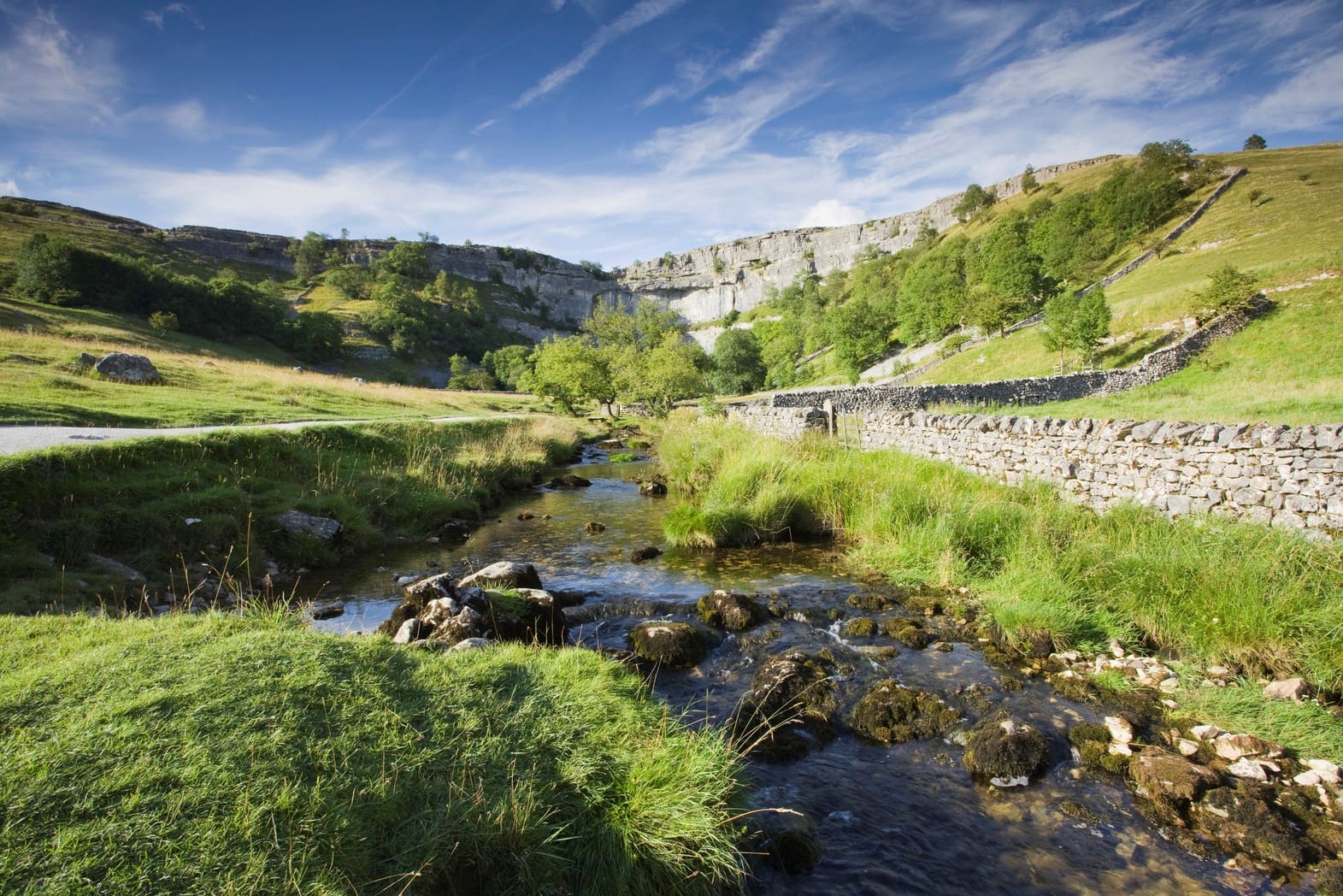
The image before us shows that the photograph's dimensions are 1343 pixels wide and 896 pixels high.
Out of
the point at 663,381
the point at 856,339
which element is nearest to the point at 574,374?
the point at 663,381

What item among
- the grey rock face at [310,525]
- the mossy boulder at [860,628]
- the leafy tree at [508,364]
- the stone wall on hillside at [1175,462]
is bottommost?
the mossy boulder at [860,628]

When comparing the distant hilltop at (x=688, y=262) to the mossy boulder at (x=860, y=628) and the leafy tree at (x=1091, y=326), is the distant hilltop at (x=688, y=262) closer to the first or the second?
the leafy tree at (x=1091, y=326)

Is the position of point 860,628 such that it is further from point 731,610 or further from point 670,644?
point 670,644

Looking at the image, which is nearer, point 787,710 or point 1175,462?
point 787,710

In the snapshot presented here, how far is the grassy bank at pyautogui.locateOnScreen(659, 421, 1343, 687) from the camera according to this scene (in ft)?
18.4

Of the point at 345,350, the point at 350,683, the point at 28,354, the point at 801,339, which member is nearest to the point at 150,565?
the point at 350,683

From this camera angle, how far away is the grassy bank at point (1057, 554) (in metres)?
5.62

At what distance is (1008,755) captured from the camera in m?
4.77

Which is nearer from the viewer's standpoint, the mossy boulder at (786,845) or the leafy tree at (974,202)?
the mossy boulder at (786,845)

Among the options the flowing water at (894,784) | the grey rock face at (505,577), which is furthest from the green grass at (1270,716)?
the grey rock face at (505,577)

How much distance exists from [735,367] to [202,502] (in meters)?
82.1

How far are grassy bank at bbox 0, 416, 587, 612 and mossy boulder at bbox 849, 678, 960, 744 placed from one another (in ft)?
30.0

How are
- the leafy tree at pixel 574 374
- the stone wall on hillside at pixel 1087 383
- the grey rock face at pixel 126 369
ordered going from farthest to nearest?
the leafy tree at pixel 574 374 < the stone wall on hillside at pixel 1087 383 < the grey rock face at pixel 126 369

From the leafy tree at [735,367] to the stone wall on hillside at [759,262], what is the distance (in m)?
74.4
